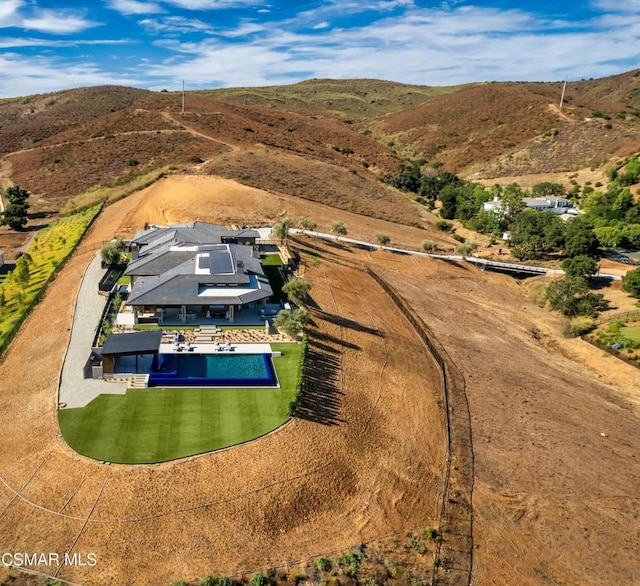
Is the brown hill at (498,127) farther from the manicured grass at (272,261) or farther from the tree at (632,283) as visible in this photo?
the manicured grass at (272,261)

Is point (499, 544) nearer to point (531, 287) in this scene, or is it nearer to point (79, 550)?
point (79, 550)

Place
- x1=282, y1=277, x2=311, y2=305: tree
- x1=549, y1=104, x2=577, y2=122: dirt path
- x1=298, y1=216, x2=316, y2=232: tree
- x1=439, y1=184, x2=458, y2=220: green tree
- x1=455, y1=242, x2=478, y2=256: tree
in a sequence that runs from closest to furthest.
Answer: x1=282, y1=277, x2=311, y2=305: tree < x1=298, y1=216, x2=316, y2=232: tree < x1=455, y1=242, x2=478, y2=256: tree < x1=439, y1=184, x2=458, y2=220: green tree < x1=549, y1=104, x2=577, y2=122: dirt path

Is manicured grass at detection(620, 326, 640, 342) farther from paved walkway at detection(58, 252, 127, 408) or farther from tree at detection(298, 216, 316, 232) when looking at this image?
paved walkway at detection(58, 252, 127, 408)

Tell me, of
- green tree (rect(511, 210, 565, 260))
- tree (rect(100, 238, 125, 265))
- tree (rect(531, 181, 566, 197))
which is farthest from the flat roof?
tree (rect(531, 181, 566, 197))

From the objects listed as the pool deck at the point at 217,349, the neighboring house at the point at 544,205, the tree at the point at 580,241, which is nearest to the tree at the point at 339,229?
the tree at the point at 580,241

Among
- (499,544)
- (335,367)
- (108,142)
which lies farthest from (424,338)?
(108,142)

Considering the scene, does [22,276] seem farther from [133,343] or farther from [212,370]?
[212,370]
